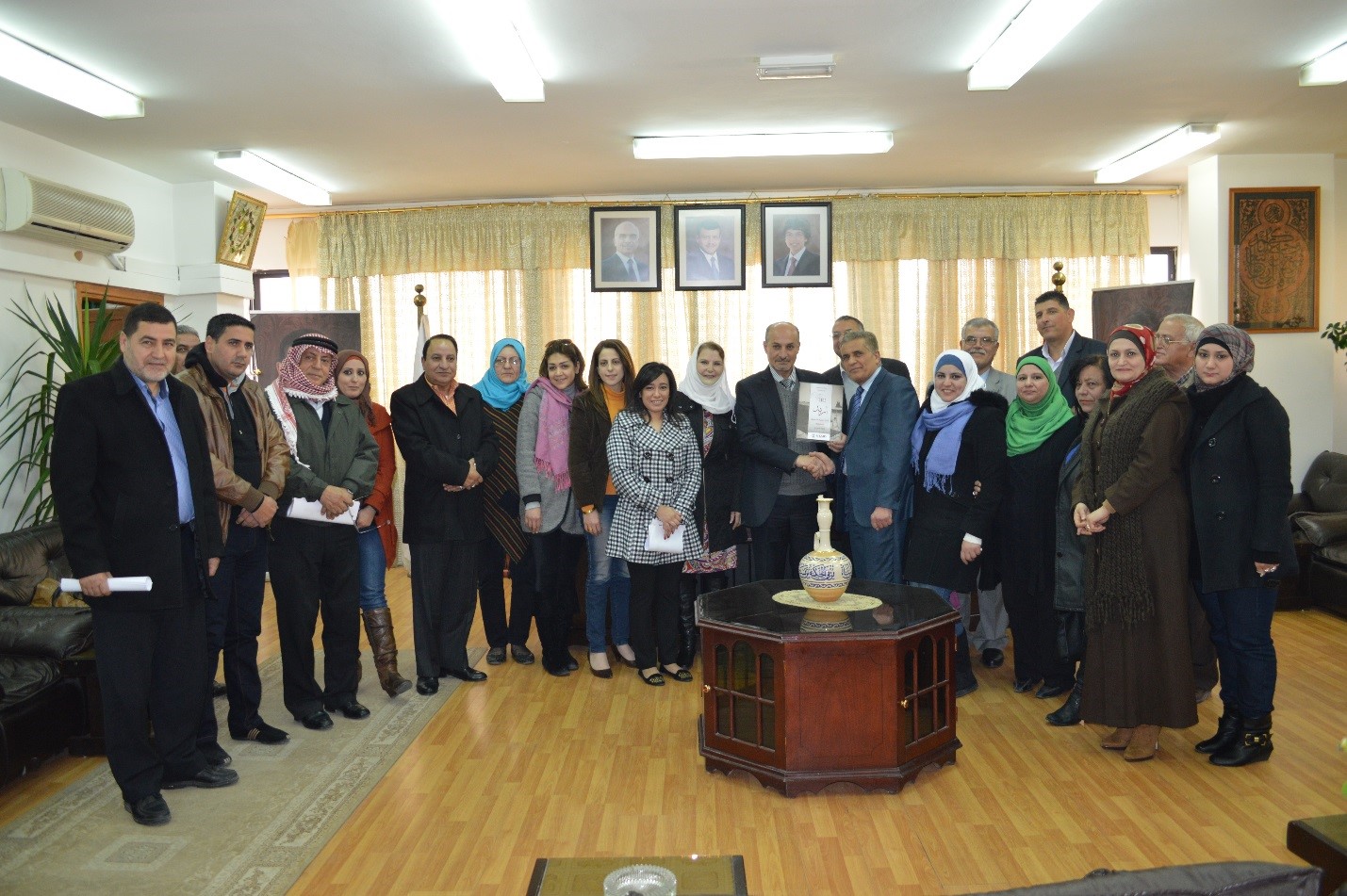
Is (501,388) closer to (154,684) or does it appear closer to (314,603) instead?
(314,603)

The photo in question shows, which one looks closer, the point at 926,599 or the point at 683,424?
the point at 926,599

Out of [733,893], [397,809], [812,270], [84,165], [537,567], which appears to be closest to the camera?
[733,893]

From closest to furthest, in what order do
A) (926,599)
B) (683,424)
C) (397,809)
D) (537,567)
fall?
(397,809) → (926,599) → (683,424) → (537,567)

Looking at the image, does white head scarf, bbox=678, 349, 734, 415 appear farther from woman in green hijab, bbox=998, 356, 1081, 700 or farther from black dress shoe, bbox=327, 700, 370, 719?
black dress shoe, bbox=327, 700, 370, 719

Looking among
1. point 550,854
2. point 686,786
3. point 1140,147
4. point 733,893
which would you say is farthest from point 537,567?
point 1140,147

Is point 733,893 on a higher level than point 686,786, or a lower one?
higher

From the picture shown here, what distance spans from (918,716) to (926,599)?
43 cm

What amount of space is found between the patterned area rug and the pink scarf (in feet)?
Answer: 4.25

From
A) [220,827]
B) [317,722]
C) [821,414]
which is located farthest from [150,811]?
[821,414]

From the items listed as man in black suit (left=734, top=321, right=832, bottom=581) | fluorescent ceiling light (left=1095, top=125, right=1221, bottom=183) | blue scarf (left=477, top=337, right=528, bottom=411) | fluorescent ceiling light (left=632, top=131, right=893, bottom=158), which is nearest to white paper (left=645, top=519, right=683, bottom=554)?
man in black suit (left=734, top=321, right=832, bottom=581)

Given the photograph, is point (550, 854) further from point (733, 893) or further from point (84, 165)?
point (84, 165)

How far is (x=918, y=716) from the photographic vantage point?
3355mm

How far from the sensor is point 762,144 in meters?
6.36

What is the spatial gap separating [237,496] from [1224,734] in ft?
12.0
